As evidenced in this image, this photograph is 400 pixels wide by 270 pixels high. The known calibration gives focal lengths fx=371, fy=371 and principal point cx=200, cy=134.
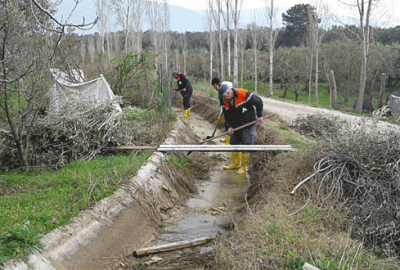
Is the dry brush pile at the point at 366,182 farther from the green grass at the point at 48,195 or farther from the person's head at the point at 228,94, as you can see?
the green grass at the point at 48,195

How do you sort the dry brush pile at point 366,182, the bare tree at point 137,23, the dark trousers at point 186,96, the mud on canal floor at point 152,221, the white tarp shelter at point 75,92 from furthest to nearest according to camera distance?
the bare tree at point 137,23, the dark trousers at point 186,96, the white tarp shelter at point 75,92, the dry brush pile at point 366,182, the mud on canal floor at point 152,221

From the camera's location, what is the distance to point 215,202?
7219 millimetres

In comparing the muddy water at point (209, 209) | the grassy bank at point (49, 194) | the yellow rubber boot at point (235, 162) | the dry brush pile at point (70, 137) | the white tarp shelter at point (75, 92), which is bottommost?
the muddy water at point (209, 209)

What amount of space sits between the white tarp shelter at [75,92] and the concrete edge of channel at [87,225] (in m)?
2.33

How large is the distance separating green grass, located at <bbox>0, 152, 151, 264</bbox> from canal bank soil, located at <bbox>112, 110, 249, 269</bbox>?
99 cm

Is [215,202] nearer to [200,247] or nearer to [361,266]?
[200,247]

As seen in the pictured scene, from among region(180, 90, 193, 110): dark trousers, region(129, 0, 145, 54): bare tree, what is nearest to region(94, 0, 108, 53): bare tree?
region(129, 0, 145, 54): bare tree

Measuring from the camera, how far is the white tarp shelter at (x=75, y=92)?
7.79 m

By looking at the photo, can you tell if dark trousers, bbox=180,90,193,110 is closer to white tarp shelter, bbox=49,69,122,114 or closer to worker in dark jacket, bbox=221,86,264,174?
white tarp shelter, bbox=49,69,122,114

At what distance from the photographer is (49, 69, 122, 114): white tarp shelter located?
307 inches

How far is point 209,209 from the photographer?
6.81 meters

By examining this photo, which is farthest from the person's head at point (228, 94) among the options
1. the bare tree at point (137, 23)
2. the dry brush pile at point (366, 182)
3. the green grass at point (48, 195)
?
the bare tree at point (137, 23)

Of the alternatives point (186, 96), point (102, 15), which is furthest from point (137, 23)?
point (186, 96)

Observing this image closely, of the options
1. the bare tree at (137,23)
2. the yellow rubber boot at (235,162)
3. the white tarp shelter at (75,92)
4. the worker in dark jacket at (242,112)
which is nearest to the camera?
the worker in dark jacket at (242,112)
